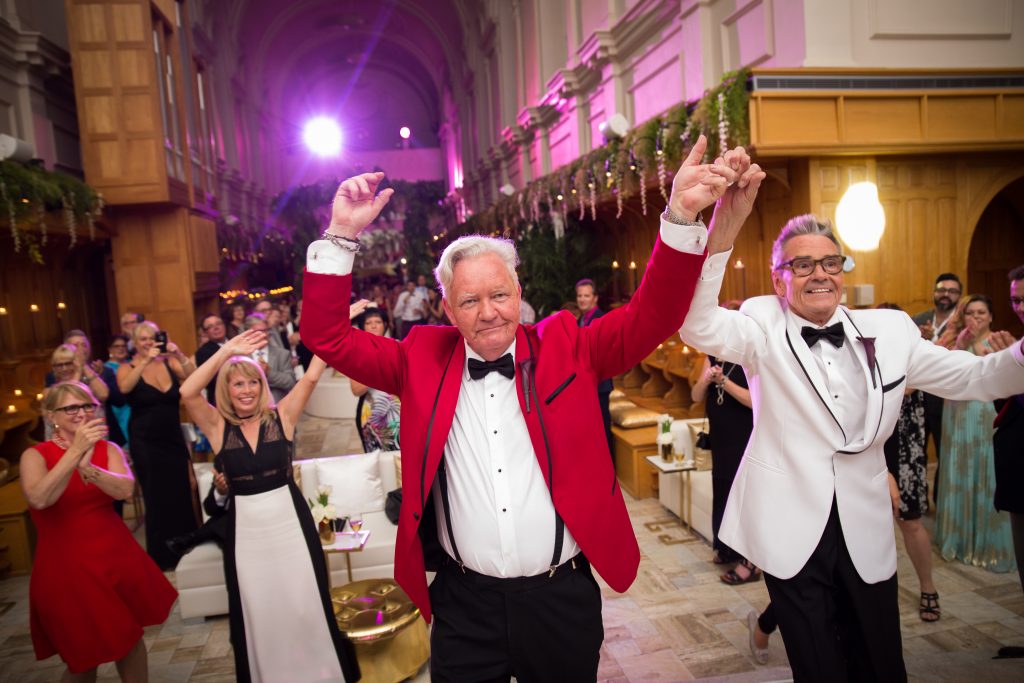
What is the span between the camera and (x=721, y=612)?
13.7ft

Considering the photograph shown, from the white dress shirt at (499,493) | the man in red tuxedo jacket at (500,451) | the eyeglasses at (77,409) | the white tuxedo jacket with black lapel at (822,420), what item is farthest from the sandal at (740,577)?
the eyeglasses at (77,409)

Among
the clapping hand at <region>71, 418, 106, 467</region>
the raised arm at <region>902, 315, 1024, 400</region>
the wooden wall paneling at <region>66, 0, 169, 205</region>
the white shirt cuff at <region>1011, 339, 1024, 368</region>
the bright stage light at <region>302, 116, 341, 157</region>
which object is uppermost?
the bright stage light at <region>302, 116, 341, 157</region>

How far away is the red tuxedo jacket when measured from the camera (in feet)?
6.11

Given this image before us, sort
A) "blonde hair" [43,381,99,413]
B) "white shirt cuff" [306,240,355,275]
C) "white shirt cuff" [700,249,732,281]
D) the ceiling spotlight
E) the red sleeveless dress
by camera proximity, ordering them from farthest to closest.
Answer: the ceiling spotlight
"blonde hair" [43,381,99,413]
the red sleeveless dress
"white shirt cuff" [700,249,732,281]
"white shirt cuff" [306,240,355,275]

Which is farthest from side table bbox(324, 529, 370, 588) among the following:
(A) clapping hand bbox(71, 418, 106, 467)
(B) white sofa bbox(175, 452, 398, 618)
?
(A) clapping hand bbox(71, 418, 106, 467)

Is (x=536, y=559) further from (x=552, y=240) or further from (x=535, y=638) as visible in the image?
(x=552, y=240)

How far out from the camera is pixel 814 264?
2.28 meters

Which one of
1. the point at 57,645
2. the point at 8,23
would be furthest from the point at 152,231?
the point at 57,645

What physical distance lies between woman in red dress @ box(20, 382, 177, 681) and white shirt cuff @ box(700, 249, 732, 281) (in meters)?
2.59

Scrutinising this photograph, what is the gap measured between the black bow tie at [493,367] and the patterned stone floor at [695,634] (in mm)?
1966

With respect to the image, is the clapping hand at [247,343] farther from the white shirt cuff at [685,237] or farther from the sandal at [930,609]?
the sandal at [930,609]

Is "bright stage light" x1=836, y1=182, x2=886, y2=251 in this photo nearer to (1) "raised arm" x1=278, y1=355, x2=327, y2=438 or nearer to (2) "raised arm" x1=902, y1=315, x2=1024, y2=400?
(2) "raised arm" x1=902, y1=315, x2=1024, y2=400

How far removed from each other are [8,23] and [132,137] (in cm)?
196

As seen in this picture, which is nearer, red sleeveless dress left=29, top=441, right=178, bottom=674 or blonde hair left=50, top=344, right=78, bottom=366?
red sleeveless dress left=29, top=441, right=178, bottom=674
